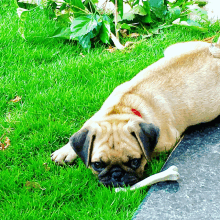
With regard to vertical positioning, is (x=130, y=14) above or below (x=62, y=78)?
above

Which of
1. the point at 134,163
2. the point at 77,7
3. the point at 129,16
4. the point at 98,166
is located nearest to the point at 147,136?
the point at 134,163

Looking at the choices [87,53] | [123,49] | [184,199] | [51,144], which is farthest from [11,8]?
[184,199]

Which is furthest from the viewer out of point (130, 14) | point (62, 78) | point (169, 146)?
point (130, 14)

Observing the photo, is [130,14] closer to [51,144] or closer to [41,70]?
[41,70]

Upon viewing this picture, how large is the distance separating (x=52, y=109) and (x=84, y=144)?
5.44 ft

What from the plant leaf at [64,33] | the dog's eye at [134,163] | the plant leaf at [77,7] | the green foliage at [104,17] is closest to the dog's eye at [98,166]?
the dog's eye at [134,163]

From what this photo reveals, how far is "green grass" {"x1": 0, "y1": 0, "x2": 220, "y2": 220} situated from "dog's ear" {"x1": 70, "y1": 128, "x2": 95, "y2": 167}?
14.1 inches

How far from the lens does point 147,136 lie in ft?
11.6

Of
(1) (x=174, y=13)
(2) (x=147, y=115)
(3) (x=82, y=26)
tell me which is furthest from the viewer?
(1) (x=174, y=13)

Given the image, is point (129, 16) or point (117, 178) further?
point (129, 16)

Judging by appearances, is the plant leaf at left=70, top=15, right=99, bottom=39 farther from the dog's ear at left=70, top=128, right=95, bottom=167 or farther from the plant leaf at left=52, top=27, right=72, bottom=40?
the dog's ear at left=70, top=128, right=95, bottom=167

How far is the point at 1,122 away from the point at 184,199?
2.83m

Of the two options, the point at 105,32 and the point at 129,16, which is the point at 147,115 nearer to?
the point at 105,32

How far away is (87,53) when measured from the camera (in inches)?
266
